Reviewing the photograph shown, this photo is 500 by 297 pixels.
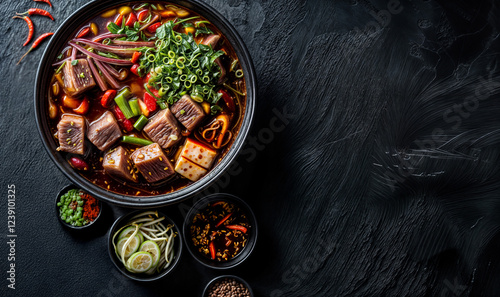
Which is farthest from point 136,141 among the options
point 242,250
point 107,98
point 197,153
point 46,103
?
point 242,250

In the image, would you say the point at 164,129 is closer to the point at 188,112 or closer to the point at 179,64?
the point at 188,112

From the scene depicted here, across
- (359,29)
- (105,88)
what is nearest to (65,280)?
(105,88)

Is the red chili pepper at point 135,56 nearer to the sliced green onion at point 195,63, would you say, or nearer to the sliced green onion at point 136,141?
the sliced green onion at point 195,63

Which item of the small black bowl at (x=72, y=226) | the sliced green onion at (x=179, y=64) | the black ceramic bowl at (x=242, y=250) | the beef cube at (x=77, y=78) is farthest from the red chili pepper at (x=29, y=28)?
the black ceramic bowl at (x=242, y=250)

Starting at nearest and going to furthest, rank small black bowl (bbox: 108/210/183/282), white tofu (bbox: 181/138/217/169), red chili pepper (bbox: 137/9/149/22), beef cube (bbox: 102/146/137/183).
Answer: beef cube (bbox: 102/146/137/183), white tofu (bbox: 181/138/217/169), red chili pepper (bbox: 137/9/149/22), small black bowl (bbox: 108/210/183/282)

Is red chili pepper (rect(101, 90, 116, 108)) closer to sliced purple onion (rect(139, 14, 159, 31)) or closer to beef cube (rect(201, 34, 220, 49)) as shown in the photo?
sliced purple onion (rect(139, 14, 159, 31))

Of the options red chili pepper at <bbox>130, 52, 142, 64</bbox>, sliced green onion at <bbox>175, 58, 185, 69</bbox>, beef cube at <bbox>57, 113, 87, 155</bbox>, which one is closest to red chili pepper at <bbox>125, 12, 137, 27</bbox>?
red chili pepper at <bbox>130, 52, 142, 64</bbox>
